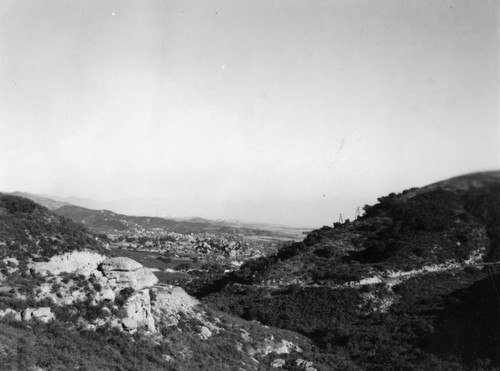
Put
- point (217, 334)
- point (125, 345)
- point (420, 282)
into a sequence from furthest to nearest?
point (420, 282)
point (217, 334)
point (125, 345)

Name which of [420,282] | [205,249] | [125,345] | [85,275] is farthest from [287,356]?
[205,249]

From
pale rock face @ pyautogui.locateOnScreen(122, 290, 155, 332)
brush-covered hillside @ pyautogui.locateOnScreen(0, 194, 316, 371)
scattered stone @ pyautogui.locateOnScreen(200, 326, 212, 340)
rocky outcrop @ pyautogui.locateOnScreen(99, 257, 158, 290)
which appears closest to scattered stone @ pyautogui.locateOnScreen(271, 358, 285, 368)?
brush-covered hillside @ pyautogui.locateOnScreen(0, 194, 316, 371)

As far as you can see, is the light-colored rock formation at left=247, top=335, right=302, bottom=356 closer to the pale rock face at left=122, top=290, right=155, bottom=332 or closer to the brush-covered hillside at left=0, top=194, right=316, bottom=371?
the brush-covered hillside at left=0, top=194, right=316, bottom=371

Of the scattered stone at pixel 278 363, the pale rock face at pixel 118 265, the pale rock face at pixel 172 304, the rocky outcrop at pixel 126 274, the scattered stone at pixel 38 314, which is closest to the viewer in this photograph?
the scattered stone at pixel 38 314

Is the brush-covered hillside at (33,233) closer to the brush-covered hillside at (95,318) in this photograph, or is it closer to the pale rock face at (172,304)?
the brush-covered hillside at (95,318)

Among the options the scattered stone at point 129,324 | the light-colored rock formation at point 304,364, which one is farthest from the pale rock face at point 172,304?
A: the light-colored rock formation at point 304,364

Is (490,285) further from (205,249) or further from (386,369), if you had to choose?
(205,249)

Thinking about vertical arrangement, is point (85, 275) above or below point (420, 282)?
above
